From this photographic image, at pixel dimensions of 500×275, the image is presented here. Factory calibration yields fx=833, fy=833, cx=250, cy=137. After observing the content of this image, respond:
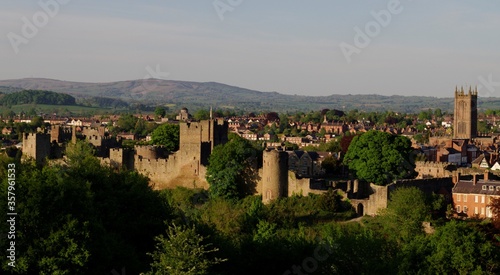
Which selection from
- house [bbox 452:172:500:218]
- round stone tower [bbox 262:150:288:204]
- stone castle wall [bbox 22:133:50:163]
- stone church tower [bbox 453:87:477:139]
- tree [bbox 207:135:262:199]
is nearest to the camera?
house [bbox 452:172:500:218]

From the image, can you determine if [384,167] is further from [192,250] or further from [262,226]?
[192,250]

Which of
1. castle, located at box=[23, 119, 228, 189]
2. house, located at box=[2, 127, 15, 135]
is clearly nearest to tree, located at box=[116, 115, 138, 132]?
house, located at box=[2, 127, 15, 135]

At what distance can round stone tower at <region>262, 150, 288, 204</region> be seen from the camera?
1576 inches

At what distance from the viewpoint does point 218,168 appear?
135 feet

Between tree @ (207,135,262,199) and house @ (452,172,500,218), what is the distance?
982cm

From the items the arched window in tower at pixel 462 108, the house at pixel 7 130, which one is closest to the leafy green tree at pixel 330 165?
the arched window in tower at pixel 462 108

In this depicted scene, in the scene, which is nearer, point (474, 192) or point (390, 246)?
point (390, 246)

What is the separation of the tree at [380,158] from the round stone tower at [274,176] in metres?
7.36

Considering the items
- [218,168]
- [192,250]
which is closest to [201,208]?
[218,168]

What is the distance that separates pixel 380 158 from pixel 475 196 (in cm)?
884

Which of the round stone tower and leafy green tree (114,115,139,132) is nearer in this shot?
the round stone tower

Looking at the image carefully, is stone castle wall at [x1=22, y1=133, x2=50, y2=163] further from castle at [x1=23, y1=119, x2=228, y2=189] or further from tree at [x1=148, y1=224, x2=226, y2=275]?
tree at [x1=148, y1=224, x2=226, y2=275]

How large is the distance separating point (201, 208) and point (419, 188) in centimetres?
1033

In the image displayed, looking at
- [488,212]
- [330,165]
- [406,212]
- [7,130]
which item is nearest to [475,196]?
[488,212]
